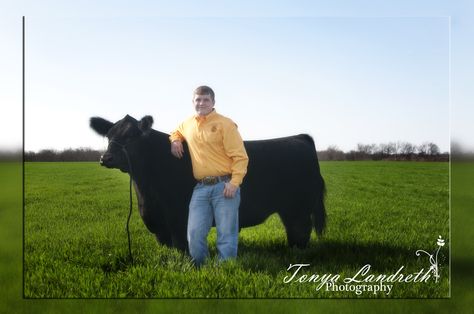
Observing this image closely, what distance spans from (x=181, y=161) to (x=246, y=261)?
114 centimetres

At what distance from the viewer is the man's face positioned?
4930 mm

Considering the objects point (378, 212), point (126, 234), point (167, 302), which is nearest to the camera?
point (167, 302)

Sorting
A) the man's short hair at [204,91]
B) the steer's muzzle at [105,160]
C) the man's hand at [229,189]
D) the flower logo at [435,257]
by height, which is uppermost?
the man's short hair at [204,91]

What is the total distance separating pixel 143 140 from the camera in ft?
17.0

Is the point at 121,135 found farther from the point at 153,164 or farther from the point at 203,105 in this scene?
the point at 203,105

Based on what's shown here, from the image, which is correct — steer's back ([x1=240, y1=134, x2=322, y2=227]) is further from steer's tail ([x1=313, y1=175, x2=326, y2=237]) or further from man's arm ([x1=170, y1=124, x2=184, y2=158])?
man's arm ([x1=170, y1=124, x2=184, y2=158])

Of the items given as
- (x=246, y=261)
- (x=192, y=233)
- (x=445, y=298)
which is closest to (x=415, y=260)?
(x=445, y=298)

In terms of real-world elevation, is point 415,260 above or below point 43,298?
above

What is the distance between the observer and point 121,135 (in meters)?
5.10

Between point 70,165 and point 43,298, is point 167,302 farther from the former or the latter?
point 70,165

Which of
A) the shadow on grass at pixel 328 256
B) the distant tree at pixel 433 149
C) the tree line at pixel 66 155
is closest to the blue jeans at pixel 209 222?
the shadow on grass at pixel 328 256

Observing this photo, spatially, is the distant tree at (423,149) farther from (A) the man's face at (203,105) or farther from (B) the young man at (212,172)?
(A) the man's face at (203,105)

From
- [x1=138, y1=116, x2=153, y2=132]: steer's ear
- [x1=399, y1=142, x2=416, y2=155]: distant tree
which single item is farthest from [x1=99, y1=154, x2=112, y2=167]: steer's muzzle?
[x1=399, y1=142, x2=416, y2=155]: distant tree

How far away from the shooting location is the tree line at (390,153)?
5465 mm
